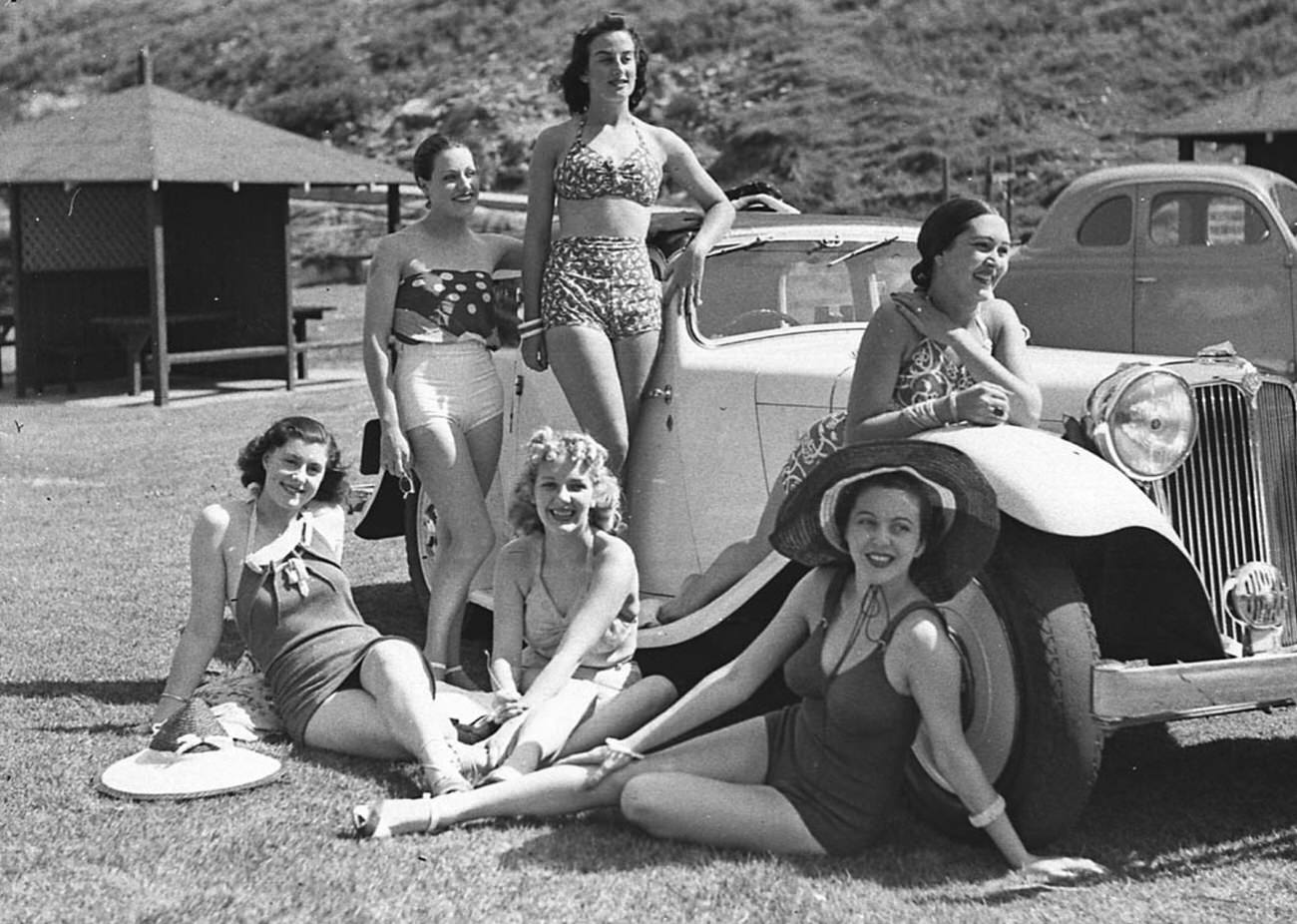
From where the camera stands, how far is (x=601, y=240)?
18.0 ft

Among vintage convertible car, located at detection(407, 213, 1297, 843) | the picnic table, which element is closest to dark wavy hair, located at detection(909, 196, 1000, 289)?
vintage convertible car, located at detection(407, 213, 1297, 843)

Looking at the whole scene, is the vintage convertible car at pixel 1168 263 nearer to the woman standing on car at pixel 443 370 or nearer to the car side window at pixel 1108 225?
the car side window at pixel 1108 225

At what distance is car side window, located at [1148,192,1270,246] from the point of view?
11516 millimetres

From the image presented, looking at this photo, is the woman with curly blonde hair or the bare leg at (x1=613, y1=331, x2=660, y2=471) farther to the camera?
the bare leg at (x1=613, y1=331, x2=660, y2=471)

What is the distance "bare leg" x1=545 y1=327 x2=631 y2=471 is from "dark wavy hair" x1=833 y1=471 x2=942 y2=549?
146 centimetres

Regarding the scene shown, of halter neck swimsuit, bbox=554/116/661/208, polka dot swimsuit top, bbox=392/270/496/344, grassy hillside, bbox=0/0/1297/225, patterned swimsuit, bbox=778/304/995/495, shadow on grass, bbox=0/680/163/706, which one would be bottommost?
shadow on grass, bbox=0/680/163/706

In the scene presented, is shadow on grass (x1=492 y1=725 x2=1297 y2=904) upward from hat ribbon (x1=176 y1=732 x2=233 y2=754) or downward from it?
downward

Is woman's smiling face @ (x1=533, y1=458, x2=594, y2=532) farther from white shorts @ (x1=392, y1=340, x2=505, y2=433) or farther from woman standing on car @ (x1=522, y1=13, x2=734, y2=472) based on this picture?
white shorts @ (x1=392, y1=340, x2=505, y2=433)

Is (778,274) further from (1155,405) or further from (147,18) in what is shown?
(147,18)

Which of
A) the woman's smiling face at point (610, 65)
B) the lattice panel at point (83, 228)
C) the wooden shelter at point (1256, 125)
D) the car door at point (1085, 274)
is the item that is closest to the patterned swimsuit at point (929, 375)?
the woman's smiling face at point (610, 65)

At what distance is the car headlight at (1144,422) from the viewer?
439 cm

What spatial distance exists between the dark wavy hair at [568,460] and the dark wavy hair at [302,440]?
0.63 metres

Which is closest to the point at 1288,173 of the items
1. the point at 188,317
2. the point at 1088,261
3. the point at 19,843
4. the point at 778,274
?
the point at 1088,261

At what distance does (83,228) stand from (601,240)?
14171mm
